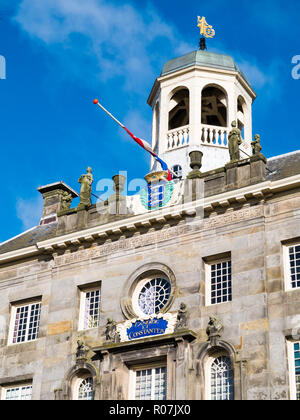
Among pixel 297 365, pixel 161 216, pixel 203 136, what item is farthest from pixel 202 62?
pixel 297 365

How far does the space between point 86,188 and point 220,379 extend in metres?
9.44

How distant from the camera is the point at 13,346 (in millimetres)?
28875

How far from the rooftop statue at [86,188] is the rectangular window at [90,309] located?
3434 millimetres

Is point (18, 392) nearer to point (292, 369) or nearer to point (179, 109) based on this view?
point (292, 369)

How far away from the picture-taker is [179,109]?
3541 cm

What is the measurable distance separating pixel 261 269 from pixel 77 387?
24.0 ft

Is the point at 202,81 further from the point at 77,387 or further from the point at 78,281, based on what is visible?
the point at 77,387

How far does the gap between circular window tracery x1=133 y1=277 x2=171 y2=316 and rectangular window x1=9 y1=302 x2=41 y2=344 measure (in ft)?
14.0

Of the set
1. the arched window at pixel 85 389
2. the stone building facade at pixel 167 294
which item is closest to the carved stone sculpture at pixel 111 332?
the stone building facade at pixel 167 294

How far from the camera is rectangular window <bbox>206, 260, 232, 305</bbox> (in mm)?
25453

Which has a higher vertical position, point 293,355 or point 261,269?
point 261,269

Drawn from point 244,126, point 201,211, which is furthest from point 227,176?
point 244,126

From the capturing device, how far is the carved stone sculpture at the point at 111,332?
26.2 m

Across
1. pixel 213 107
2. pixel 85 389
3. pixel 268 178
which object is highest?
pixel 213 107
